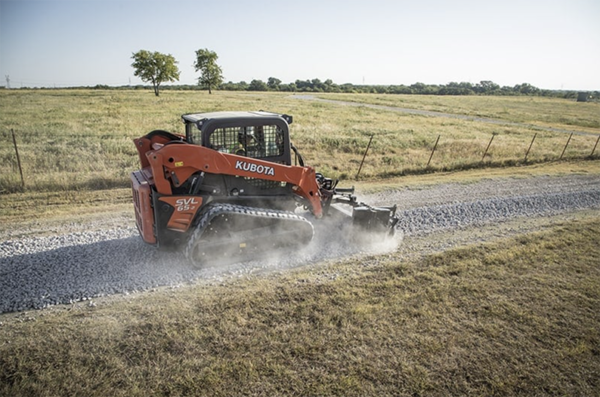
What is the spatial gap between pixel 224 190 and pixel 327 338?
11.3 feet

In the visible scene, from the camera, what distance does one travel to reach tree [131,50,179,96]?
6378 cm

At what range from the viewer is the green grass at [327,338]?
15.0 ft

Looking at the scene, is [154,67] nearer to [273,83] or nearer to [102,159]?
[273,83]

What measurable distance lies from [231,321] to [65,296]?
277 cm

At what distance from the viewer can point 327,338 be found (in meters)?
5.37

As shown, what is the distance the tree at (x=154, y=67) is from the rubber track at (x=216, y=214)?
62792mm

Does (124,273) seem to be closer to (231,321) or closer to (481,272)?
(231,321)

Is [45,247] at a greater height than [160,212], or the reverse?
[160,212]

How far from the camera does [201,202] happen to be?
23.5 ft

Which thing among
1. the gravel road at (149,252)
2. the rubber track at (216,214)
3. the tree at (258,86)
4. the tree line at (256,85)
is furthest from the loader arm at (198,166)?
the tree at (258,86)

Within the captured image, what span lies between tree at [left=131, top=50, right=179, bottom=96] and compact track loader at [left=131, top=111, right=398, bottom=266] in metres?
62.3

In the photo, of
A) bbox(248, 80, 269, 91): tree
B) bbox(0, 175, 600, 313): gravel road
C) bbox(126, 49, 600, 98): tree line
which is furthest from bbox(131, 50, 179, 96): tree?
bbox(0, 175, 600, 313): gravel road

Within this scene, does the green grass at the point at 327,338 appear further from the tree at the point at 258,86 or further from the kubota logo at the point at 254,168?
the tree at the point at 258,86

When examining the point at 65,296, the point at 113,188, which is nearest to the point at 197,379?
the point at 65,296
